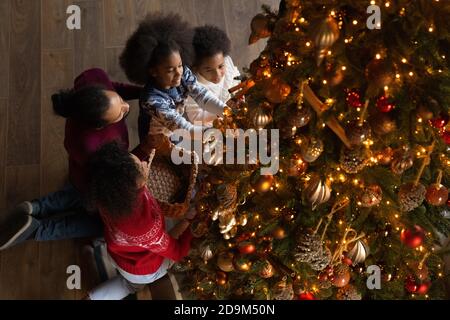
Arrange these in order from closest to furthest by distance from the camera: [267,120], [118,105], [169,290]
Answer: [267,120], [118,105], [169,290]

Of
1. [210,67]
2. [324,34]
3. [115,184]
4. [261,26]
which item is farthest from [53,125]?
[324,34]

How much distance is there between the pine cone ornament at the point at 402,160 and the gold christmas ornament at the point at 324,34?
0.32 meters

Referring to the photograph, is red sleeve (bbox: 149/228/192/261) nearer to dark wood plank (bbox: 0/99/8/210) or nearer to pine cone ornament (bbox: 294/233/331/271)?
pine cone ornament (bbox: 294/233/331/271)

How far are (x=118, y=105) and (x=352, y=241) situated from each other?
914 millimetres

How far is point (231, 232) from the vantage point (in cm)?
151

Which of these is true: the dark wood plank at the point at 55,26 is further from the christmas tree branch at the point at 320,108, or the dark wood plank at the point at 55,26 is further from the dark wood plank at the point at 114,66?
the christmas tree branch at the point at 320,108

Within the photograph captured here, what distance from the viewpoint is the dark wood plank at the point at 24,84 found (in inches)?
93.4

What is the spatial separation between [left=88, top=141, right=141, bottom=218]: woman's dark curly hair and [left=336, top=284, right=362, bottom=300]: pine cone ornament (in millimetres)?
725

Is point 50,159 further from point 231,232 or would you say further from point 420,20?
point 420,20

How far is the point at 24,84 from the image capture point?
249 centimetres

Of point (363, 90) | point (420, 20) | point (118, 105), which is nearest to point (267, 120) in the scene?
point (363, 90)

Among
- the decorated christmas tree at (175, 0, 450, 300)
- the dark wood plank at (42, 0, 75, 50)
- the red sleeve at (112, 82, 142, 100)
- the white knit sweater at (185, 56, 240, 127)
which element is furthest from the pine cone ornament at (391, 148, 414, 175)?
the dark wood plank at (42, 0, 75, 50)

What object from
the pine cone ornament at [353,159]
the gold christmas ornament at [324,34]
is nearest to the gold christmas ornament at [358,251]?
the pine cone ornament at [353,159]

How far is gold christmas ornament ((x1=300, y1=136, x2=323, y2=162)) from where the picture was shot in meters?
1.11
